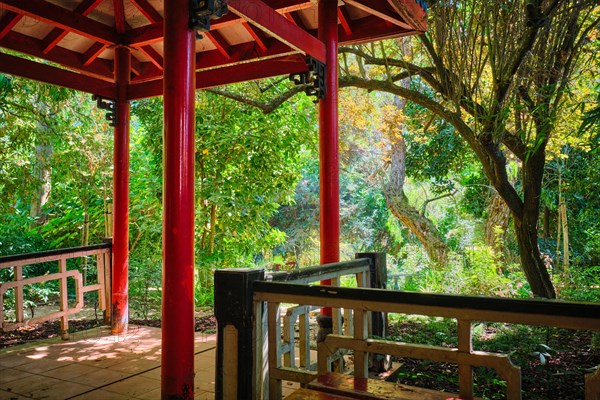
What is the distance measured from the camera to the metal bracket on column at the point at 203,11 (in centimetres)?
313

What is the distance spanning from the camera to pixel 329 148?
15.2ft

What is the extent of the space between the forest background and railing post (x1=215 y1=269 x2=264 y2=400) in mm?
4123

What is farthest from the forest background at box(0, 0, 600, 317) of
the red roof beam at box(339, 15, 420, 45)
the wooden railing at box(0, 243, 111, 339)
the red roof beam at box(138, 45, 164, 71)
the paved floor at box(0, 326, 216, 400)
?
the paved floor at box(0, 326, 216, 400)

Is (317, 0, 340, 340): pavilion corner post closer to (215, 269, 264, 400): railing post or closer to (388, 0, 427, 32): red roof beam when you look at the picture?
(388, 0, 427, 32): red roof beam

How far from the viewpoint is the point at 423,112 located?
35.9 feet

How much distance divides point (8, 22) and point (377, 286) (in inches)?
176

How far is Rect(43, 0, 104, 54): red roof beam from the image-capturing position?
492 centimetres

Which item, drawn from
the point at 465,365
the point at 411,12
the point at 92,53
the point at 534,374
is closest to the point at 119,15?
the point at 92,53

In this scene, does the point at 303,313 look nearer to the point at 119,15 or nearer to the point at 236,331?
the point at 236,331

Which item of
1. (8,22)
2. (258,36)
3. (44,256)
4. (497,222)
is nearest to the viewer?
(8,22)

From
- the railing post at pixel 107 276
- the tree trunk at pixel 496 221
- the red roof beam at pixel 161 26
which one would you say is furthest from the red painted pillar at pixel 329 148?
the tree trunk at pixel 496 221

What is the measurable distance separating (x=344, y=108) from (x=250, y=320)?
28.7ft

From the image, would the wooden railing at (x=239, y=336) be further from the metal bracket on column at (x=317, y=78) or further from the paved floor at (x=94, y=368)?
the metal bracket on column at (x=317, y=78)

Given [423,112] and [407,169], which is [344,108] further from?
[407,169]
